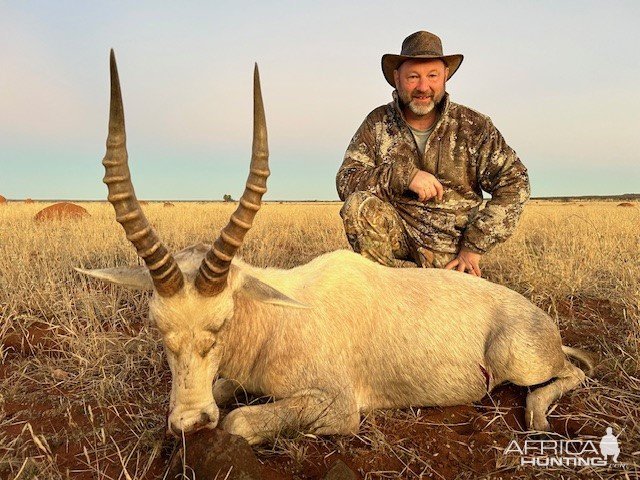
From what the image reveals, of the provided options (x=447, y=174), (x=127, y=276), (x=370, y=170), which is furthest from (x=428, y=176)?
(x=127, y=276)

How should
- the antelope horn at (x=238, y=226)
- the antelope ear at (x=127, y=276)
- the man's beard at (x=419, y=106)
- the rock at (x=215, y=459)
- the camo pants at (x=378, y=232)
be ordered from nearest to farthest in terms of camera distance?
1. the rock at (x=215, y=459)
2. the antelope horn at (x=238, y=226)
3. the antelope ear at (x=127, y=276)
4. the camo pants at (x=378, y=232)
5. the man's beard at (x=419, y=106)

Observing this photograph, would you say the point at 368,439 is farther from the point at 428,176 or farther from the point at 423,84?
the point at 423,84

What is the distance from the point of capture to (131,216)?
97.3 inches

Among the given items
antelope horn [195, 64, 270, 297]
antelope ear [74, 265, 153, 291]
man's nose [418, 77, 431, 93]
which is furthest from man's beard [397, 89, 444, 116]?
antelope ear [74, 265, 153, 291]

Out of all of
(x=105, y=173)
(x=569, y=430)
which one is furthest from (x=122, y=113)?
(x=569, y=430)

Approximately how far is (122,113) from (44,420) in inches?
87.3

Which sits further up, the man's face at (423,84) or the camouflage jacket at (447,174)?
the man's face at (423,84)

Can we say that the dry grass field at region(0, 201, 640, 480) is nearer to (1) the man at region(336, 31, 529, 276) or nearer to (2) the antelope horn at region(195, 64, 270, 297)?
(2) the antelope horn at region(195, 64, 270, 297)

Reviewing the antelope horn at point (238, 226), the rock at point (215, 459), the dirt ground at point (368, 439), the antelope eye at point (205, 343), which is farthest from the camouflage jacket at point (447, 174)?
the rock at point (215, 459)

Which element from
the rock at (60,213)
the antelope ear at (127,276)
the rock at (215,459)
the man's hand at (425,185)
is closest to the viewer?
the rock at (215,459)

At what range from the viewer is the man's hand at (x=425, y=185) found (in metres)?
5.13

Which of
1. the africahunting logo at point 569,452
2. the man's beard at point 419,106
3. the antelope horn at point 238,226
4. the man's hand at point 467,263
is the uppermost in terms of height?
the man's beard at point 419,106

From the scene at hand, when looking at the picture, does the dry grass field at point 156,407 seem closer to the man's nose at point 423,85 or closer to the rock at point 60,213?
the man's nose at point 423,85

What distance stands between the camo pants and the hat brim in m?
1.65
